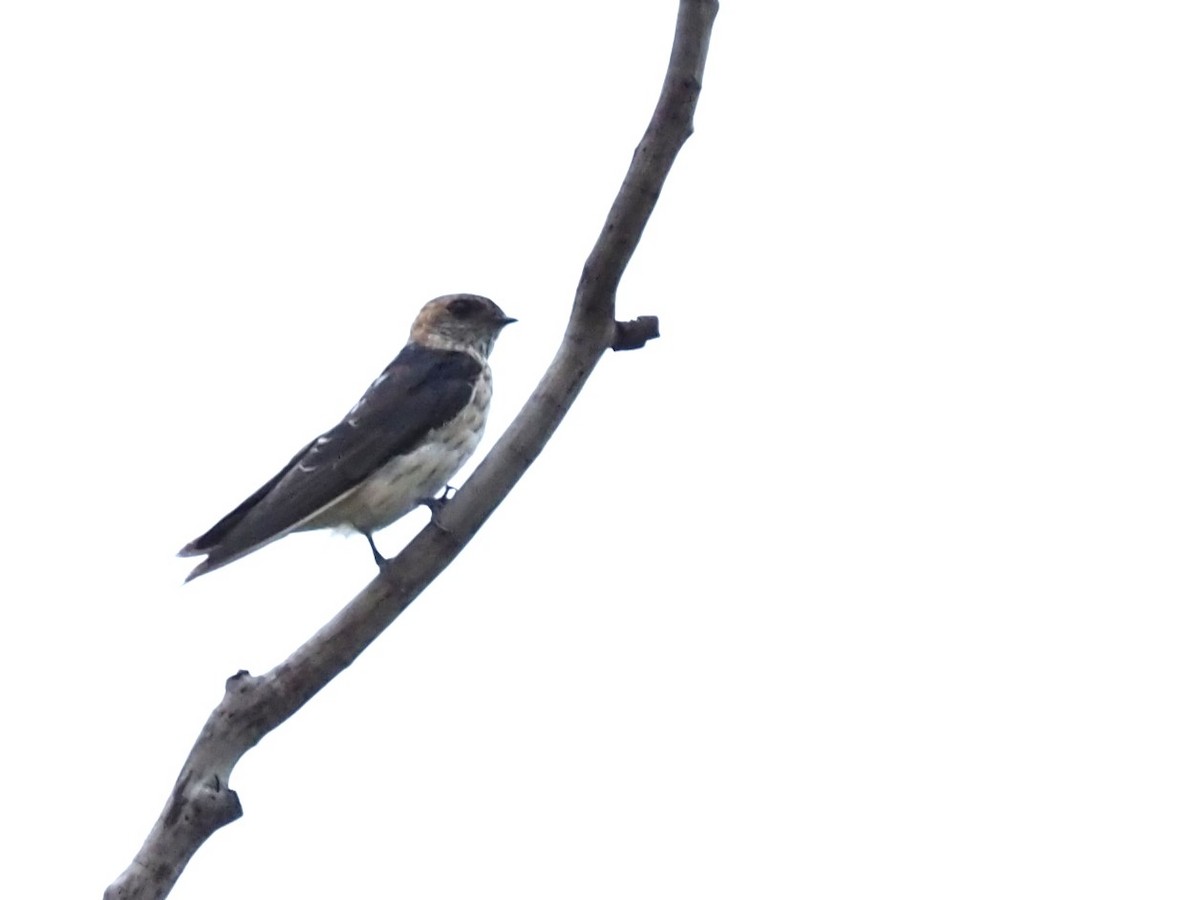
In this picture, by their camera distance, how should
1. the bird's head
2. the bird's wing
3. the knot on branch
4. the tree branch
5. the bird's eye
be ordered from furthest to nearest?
the bird's eye → the bird's head → the bird's wing → the knot on branch → the tree branch

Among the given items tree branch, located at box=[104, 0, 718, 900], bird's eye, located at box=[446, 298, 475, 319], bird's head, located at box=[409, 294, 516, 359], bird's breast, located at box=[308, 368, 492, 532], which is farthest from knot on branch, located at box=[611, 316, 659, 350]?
bird's eye, located at box=[446, 298, 475, 319]

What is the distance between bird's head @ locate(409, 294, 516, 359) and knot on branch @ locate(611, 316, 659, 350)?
4344 millimetres

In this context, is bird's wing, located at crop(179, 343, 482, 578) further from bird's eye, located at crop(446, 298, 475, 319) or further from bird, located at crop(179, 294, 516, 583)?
bird's eye, located at crop(446, 298, 475, 319)

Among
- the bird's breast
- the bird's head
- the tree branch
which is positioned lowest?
the tree branch

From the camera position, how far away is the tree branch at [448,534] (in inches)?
200

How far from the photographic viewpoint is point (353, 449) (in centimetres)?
891

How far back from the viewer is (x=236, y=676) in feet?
18.0

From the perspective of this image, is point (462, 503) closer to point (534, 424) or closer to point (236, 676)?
point (534, 424)

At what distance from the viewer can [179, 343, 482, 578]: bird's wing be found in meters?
8.11

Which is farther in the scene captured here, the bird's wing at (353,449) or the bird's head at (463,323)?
the bird's head at (463,323)

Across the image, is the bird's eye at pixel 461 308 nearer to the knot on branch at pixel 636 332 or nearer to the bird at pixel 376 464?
the bird at pixel 376 464

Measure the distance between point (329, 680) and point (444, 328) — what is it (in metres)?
5.04

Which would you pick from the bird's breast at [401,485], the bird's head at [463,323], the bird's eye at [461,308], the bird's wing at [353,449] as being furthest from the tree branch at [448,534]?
the bird's eye at [461,308]

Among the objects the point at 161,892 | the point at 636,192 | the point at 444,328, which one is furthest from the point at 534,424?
the point at 444,328
